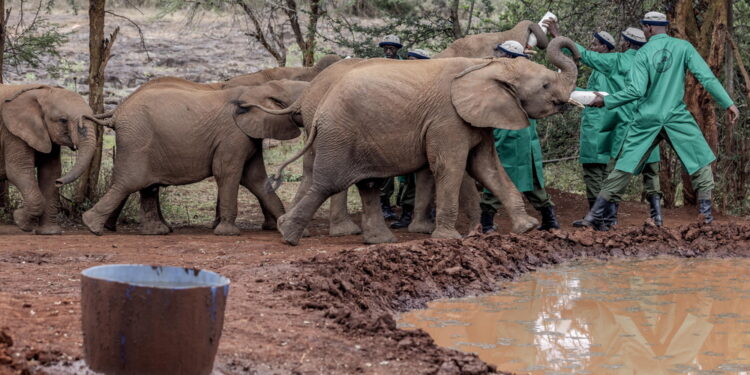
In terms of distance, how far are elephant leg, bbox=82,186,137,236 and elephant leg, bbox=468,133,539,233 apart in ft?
12.5

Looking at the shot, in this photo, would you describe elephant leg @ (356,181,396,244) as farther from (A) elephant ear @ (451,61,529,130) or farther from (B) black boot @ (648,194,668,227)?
(B) black boot @ (648,194,668,227)

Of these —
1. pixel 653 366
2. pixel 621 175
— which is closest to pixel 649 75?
pixel 621 175

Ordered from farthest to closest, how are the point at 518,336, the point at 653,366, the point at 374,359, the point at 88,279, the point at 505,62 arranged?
the point at 505,62
the point at 518,336
the point at 653,366
the point at 374,359
the point at 88,279

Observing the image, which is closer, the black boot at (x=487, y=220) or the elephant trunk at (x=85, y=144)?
the elephant trunk at (x=85, y=144)

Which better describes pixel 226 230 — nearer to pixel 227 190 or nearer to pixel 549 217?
pixel 227 190

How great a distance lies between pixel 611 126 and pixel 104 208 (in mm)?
5595

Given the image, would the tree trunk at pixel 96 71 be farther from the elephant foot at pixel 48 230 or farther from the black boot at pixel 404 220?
the black boot at pixel 404 220

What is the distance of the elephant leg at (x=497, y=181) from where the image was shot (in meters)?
10.6

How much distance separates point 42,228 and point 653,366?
7.66 meters

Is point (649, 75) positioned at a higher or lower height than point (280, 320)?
higher

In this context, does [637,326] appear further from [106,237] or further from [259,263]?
[106,237]

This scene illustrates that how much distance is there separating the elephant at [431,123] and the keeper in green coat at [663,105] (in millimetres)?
811

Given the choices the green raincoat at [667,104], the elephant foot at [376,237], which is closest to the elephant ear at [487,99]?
the green raincoat at [667,104]

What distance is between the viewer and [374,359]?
5805mm
